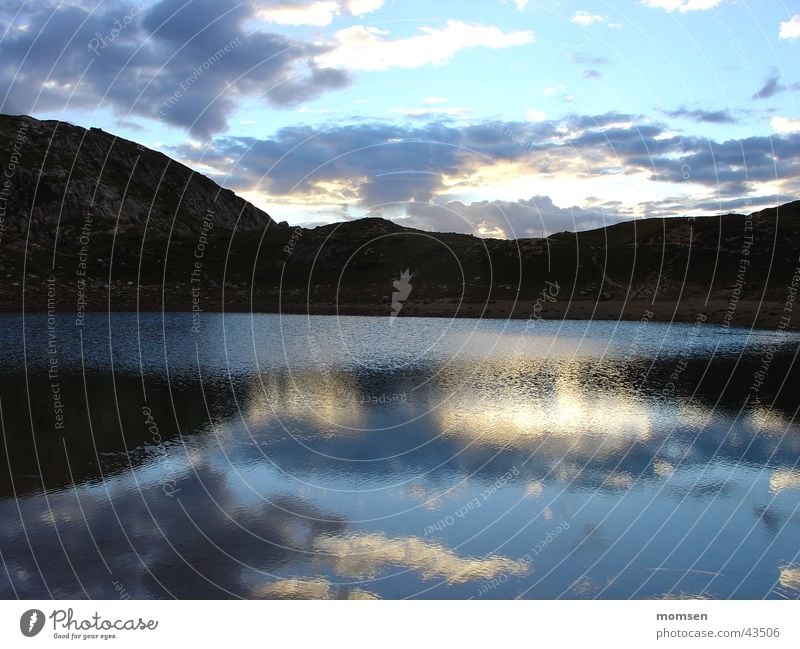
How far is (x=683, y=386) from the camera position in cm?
4338

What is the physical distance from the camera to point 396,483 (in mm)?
22344

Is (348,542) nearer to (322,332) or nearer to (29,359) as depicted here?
(29,359)

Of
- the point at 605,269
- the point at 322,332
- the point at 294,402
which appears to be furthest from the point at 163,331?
the point at 605,269

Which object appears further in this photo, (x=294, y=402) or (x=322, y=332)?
(x=322, y=332)

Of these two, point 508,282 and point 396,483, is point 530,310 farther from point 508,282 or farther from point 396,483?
point 396,483

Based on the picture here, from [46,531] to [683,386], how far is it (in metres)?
40.5
